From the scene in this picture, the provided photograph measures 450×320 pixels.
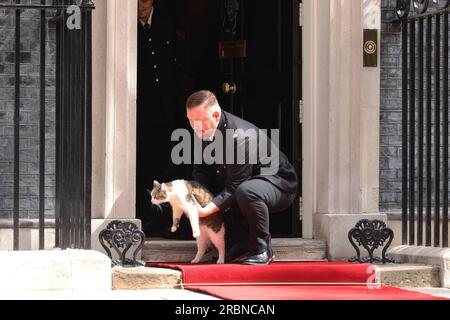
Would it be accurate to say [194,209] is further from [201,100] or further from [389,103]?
[389,103]

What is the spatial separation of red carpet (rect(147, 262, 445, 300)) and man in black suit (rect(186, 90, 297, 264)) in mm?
225

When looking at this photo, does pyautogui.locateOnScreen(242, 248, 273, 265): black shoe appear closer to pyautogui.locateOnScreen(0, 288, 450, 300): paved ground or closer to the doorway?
pyautogui.locateOnScreen(0, 288, 450, 300): paved ground

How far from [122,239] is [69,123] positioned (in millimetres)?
1008

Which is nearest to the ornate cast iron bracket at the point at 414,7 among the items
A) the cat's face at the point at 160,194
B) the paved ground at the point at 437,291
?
the paved ground at the point at 437,291

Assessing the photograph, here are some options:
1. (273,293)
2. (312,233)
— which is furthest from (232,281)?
(312,233)

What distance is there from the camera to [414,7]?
11.7 meters

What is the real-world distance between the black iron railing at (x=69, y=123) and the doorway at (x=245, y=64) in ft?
5.60

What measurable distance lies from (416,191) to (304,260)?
4.19 ft

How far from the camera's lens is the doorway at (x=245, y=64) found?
499 inches

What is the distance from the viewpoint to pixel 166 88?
519 inches

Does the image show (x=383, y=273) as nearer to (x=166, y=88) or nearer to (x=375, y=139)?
(x=375, y=139)

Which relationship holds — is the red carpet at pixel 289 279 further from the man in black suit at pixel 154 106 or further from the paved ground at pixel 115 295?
the man in black suit at pixel 154 106

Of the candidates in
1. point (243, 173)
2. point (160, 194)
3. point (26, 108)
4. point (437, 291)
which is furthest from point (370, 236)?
point (26, 108)

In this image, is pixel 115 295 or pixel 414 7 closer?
pixel 115 295
